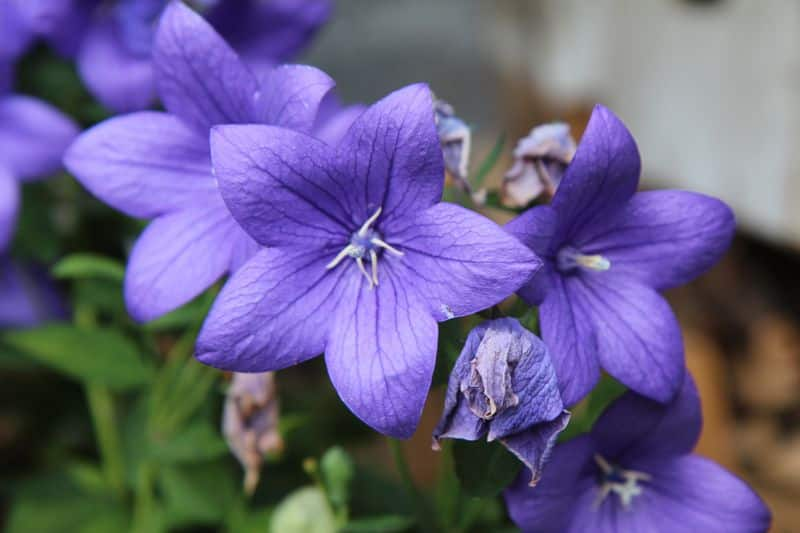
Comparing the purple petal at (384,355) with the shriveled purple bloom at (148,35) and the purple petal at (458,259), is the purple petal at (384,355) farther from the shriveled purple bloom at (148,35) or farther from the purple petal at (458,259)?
the shriveled purple bloom at (148,35)

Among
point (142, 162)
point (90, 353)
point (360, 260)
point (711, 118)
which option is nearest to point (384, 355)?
point (360, 260)

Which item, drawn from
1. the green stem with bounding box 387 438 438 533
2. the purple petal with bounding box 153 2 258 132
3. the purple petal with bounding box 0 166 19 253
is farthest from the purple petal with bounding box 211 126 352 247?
the purple petal with bounding box 0 166 19 253

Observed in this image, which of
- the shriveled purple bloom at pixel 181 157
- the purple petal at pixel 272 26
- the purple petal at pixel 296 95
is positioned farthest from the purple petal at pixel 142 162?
the purple petal at pixel 272 26

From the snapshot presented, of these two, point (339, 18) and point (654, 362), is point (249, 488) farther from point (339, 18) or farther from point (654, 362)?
point (339, 18)

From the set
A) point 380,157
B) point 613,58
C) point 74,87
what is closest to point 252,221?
point 380,157

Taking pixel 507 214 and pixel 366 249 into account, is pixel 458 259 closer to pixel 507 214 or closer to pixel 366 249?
pixel 366 249

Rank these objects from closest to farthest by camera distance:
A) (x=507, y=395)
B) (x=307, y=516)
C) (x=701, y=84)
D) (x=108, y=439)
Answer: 1. (x=507, y=395)
2. (x=307, y=516)
3. (x=108, y=439)
4. (x=701, y=84)
